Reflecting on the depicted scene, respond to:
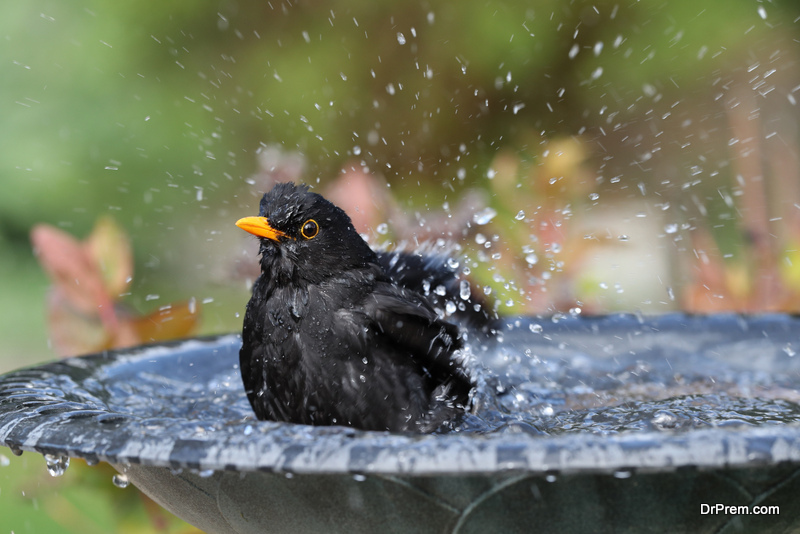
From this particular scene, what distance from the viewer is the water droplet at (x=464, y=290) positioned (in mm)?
2842

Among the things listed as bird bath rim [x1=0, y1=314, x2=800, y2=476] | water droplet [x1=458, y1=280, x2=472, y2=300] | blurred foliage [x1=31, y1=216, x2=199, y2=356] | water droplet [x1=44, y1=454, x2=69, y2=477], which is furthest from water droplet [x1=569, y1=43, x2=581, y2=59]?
water droplet [x1=44, y1=454, x2=69, y2=477]

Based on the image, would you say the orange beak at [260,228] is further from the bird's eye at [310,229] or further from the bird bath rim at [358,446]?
the bird bath rim at [358,446]

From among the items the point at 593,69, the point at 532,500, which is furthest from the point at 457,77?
the point at 532,500

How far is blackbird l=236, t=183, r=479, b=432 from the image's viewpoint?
2.21 metres

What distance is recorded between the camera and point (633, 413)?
2338 mm

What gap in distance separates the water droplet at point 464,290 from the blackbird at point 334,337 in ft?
1.26

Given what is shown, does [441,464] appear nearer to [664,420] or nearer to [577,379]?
[664,420]

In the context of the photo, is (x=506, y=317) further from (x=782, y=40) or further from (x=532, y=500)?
(x=782, y=40)

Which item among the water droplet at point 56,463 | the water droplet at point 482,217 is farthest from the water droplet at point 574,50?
the water droplet at point 56,463

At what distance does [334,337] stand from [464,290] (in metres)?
0.73

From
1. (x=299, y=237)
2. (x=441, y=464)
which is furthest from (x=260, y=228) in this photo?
(x=441, y=464)

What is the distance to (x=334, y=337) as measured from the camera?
7.35 ft

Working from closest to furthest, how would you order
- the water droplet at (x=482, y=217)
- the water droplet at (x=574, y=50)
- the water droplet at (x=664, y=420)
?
the water droplet at (x=664, y=420)
the water droplet at (x=482, y=217)
the water droplet at (x=574, y=50)

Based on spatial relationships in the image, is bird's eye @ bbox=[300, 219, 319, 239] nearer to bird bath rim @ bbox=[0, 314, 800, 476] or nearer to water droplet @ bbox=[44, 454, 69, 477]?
bird bath rim @ bbox=[0, 314, 800, 476]
